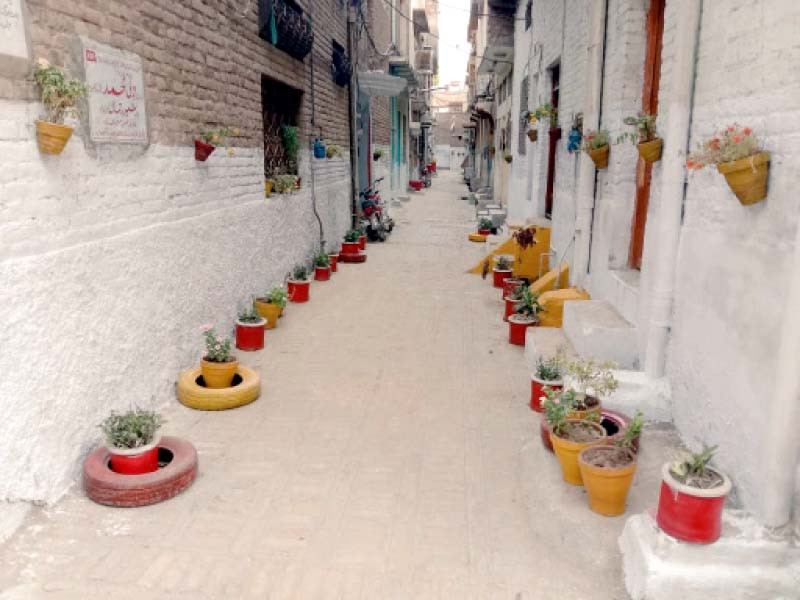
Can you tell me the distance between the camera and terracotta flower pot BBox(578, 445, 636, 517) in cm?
342

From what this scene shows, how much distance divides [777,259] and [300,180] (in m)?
7.51

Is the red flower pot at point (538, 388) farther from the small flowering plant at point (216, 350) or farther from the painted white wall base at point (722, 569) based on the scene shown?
the small flowering plant at point (216, 350)

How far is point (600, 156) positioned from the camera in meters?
5.99

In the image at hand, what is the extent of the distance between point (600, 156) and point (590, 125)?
61 cm

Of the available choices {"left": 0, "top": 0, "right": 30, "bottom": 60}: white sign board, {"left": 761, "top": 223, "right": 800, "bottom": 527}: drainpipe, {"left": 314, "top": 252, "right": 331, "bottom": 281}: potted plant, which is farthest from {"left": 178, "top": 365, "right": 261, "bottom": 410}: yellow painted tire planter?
{"left": 314, "top": 252, "right": 331, "bottom": 281}: potted plant

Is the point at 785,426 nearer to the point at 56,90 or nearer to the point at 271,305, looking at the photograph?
the point at 56,90

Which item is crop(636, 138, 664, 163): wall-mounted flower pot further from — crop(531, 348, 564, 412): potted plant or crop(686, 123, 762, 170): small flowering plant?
crop(531, 348, 564, 412): potted plant

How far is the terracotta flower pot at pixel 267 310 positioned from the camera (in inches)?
283

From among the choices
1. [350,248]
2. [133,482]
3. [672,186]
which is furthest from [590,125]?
[350,248]

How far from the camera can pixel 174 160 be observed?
5.25 m

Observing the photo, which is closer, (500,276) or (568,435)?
(568,435)

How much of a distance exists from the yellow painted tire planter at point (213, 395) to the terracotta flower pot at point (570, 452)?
8.18ft

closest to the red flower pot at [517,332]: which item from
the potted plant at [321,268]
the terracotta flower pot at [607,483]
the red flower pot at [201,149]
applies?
the terracotta flower pot at [607,483]

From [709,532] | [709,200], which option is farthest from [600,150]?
[709,532]
